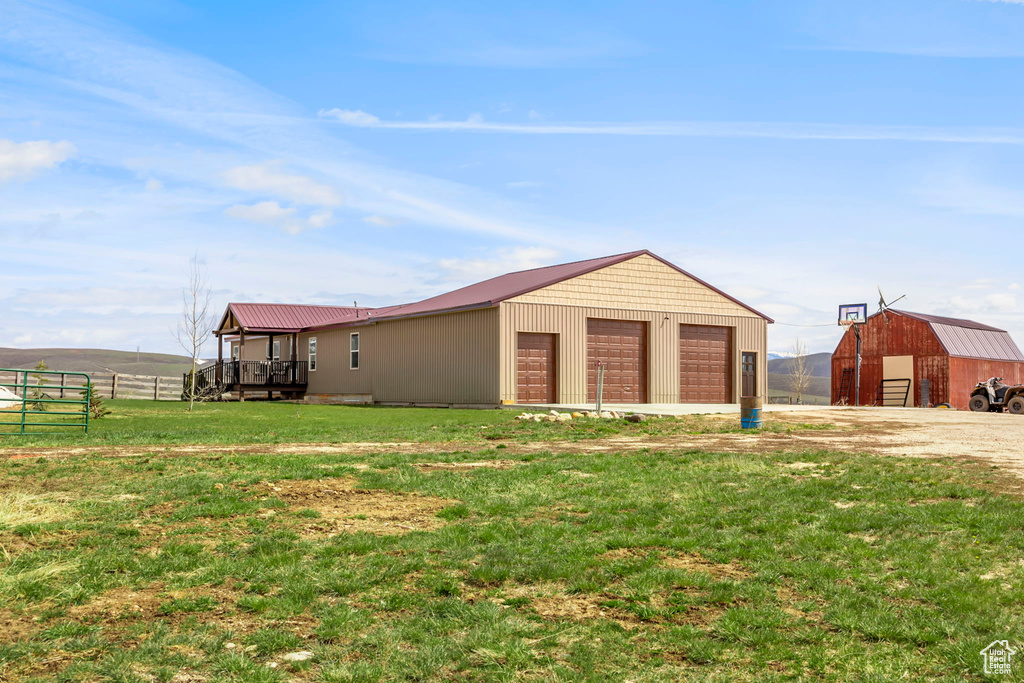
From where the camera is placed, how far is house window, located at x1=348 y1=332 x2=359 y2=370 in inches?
1324

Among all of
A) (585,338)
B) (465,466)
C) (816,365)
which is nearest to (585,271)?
(585,338)

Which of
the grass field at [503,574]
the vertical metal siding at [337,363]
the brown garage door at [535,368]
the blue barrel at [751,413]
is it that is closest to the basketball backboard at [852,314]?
the brown garage door at [535,368]

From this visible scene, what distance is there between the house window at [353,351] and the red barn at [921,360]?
872 inches

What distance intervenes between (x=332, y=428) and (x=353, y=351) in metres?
17.3

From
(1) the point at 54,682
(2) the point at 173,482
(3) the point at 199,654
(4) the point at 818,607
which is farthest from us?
(2) the point at 173,482

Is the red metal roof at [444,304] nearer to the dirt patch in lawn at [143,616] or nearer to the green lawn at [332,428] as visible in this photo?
the green lawn at [332,428]

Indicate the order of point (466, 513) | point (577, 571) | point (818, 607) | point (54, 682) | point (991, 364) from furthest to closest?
point (991, 364), point (466, 513), point (577, 571), point (818, 607), point (54, 682)

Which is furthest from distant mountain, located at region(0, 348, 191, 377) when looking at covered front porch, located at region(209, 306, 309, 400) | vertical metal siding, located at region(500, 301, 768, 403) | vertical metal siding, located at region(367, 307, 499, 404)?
vertical metal siding, located at region(500, 301, 768, 403)

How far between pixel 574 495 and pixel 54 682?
17.5ft

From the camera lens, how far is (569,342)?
26469 millimetres

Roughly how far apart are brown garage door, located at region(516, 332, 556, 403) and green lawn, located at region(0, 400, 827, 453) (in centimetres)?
378

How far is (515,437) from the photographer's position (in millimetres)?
15125

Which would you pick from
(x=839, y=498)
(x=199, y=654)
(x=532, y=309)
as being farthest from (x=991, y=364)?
(x=199, y=654)

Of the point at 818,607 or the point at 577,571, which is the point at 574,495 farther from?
the point at 818,607
